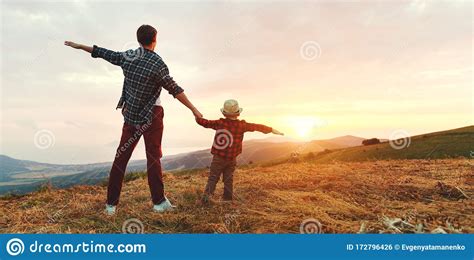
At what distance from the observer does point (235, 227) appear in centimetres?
582

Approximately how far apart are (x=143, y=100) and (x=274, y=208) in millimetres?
2714

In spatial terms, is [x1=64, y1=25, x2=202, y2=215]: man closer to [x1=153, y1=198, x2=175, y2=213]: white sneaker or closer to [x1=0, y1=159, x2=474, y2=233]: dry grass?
[x1=153, y1=198, x2=175, y2=213]: white sneaker

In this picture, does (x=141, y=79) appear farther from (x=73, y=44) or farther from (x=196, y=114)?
(x=73, y=44)

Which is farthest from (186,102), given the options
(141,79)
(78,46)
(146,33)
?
(78,46)

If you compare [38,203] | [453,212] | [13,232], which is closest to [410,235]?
[453,212]

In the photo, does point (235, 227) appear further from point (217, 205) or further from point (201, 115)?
point (201, 115)

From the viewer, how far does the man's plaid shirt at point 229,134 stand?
721cm

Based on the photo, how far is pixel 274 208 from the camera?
687 cm

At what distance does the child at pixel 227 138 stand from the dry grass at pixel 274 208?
0.58 m

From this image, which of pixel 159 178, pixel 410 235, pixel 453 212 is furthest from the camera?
pixel 159 178

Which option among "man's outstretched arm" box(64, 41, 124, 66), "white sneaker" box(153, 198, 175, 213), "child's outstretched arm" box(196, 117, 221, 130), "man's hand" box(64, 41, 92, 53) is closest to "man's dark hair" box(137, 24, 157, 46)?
"man's outstretched arm" box(64, 41, 124, 66)

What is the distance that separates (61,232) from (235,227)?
244cm

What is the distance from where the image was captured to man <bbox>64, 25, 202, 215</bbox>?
6.64 metres

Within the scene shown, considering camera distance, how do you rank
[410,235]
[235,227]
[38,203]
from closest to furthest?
[410,235], [235,227], [38,203]
